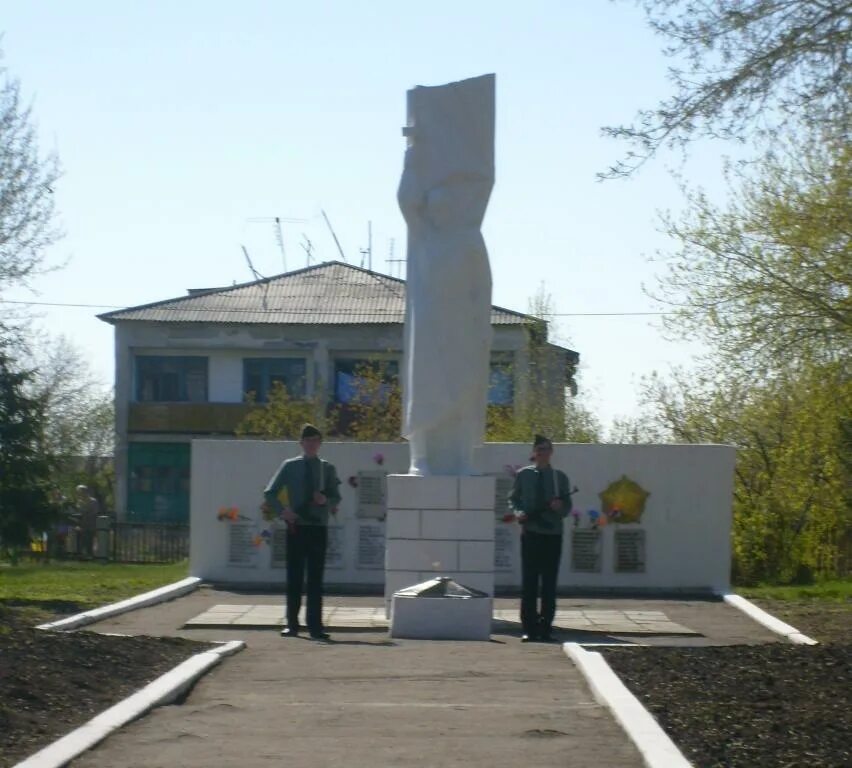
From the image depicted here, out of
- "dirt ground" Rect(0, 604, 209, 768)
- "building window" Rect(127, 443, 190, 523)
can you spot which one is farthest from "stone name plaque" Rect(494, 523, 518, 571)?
"building window" Rect(127, 443, 190, 523)

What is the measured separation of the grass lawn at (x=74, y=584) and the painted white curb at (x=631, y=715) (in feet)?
24.1

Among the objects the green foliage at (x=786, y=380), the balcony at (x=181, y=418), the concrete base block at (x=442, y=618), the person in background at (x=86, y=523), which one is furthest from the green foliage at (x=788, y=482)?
the balcony at (x=181, y=418)

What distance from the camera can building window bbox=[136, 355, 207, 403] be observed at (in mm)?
50156

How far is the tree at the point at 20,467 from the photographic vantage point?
770 inches

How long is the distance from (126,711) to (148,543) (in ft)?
84.3

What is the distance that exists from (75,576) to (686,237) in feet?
34.3

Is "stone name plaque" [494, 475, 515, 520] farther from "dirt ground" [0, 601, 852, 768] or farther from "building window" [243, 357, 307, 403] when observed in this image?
"building window" [243, 357, 307, 403]

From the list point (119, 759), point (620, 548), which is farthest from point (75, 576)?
point (119, 759)

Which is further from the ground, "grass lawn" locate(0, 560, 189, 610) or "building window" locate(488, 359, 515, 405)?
"building window" locate(488, 359, 515, 405)

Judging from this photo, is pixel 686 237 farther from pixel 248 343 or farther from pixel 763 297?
pixel 248 343

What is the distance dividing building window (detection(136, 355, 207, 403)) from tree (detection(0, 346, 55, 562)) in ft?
97.2

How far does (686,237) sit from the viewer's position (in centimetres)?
2022

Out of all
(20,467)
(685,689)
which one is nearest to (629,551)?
(20,467)

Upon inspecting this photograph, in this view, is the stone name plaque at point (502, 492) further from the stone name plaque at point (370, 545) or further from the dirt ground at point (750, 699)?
the dirt ground at point (750, 699)
